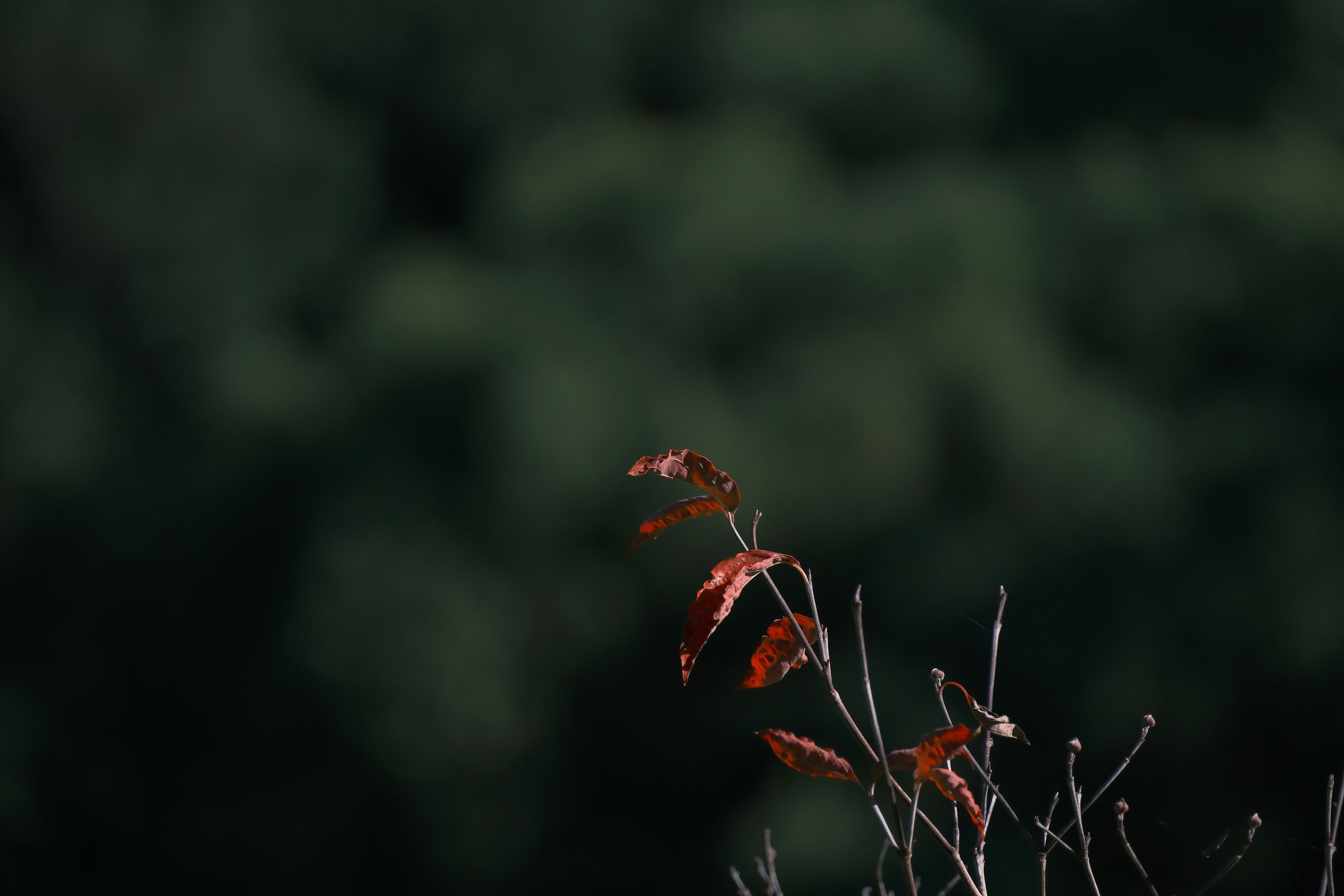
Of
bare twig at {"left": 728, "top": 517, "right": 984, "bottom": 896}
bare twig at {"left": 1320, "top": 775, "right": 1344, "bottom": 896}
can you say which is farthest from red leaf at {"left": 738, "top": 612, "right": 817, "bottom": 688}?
bare twig at {"left": 1320, "top": 775, "right": 1344, "bottom": 896}

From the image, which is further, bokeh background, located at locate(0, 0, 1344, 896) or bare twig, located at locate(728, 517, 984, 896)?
bokeh background, located at locate(0, 0, 1344, 896)

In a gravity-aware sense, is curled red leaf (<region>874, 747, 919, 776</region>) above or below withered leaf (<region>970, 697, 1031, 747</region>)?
below

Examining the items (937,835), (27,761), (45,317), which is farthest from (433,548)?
(937,835)

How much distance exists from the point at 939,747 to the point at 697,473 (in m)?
0.21

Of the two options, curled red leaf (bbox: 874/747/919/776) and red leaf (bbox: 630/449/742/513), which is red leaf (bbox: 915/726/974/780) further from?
red leaf (bbox: 630/449/742/513)

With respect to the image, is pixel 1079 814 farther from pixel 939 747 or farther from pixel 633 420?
pixel 633 420

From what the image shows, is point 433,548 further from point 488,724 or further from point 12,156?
point 12,156

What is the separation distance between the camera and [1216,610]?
1.84 metres

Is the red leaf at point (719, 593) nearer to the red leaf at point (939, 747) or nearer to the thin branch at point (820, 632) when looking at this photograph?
the thin branch at point (820, 632)

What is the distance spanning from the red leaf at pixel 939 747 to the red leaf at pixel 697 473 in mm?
174

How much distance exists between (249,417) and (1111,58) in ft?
Result: 6.94

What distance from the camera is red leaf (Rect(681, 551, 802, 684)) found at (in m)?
0.56

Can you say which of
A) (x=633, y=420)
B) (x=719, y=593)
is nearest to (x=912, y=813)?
(x=719, y=593)

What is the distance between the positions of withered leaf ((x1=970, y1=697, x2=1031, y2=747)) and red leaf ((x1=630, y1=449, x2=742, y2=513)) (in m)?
0.18
